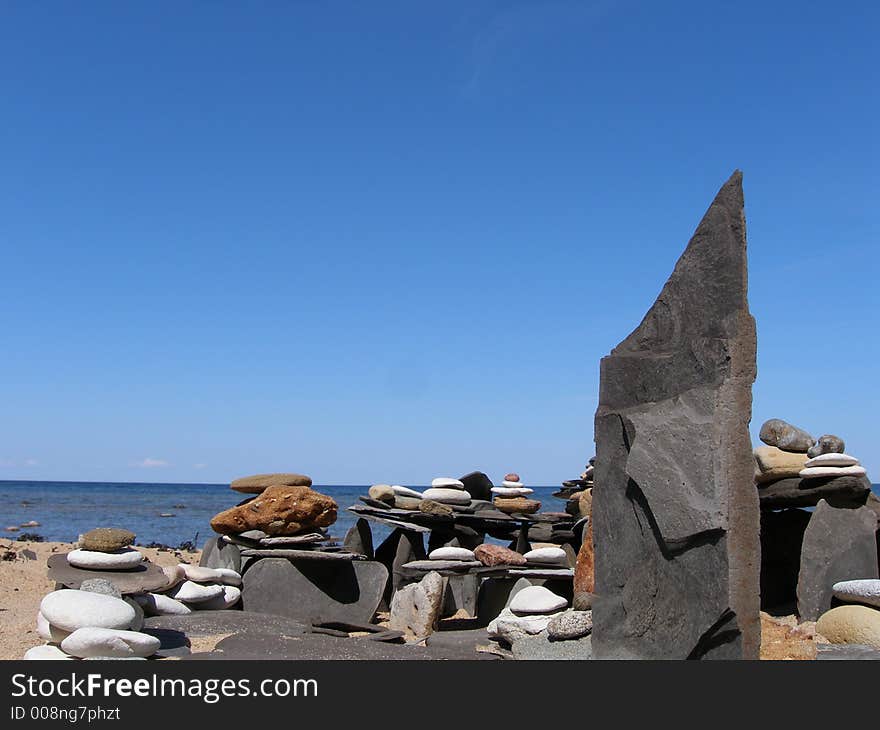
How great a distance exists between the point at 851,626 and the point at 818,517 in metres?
1.60

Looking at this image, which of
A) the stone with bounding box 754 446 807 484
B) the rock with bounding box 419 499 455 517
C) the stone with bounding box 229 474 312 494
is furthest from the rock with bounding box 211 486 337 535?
the stone with bounding box 754 446 807 484

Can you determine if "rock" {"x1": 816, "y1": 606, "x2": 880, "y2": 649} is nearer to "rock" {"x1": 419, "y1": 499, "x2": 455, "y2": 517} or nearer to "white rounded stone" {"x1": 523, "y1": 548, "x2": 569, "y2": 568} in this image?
"white rounded stone" {"x1": 523, "y1": 548, "x2": 569, "y2": 568}

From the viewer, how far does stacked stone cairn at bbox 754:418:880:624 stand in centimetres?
898

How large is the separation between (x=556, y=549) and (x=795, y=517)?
10.0 feet

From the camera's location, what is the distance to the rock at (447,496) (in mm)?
11797

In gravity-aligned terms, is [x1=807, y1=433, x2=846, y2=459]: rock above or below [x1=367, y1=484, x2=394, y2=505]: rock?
above

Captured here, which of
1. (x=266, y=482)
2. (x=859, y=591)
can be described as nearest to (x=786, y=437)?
(x=859, y=591)

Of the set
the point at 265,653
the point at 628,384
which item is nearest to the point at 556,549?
the point at 265,653

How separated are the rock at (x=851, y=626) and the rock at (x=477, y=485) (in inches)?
226

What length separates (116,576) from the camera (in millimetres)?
8297

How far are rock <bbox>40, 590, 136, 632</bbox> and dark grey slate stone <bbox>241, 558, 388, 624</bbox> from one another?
2880mm
